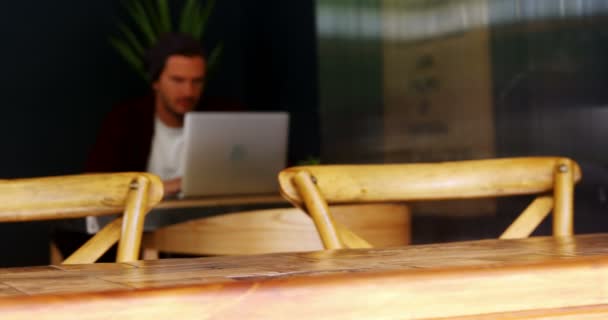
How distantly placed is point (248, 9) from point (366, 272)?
4803mm

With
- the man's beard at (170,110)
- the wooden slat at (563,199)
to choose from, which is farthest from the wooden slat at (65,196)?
the man's beard at (170,110)

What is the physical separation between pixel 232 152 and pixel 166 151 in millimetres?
1002

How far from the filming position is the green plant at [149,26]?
4.66 metres

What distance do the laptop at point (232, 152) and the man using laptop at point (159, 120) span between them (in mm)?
830

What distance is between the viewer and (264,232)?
2109mm

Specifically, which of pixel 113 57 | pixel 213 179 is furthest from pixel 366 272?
pixel 113 57

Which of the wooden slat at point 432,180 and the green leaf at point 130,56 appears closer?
the wooden slat at point 432,180

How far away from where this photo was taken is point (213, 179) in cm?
279

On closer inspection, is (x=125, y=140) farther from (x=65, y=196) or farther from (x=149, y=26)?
(x=65, y=196)

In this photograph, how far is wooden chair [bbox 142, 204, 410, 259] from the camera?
6.88 feet

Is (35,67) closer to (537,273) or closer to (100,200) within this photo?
(100,200)

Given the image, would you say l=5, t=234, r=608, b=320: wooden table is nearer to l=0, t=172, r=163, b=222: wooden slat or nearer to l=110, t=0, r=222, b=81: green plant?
l=0, t=172, r=163, b=222: wooden slat

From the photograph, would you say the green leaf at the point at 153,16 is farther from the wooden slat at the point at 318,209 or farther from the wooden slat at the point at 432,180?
the wooden slat at the point at 318,209

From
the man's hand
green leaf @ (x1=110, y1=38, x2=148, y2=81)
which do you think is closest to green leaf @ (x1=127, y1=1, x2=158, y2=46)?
green leaf @ (x1=110, y1=38, x2=148, y2=81)
